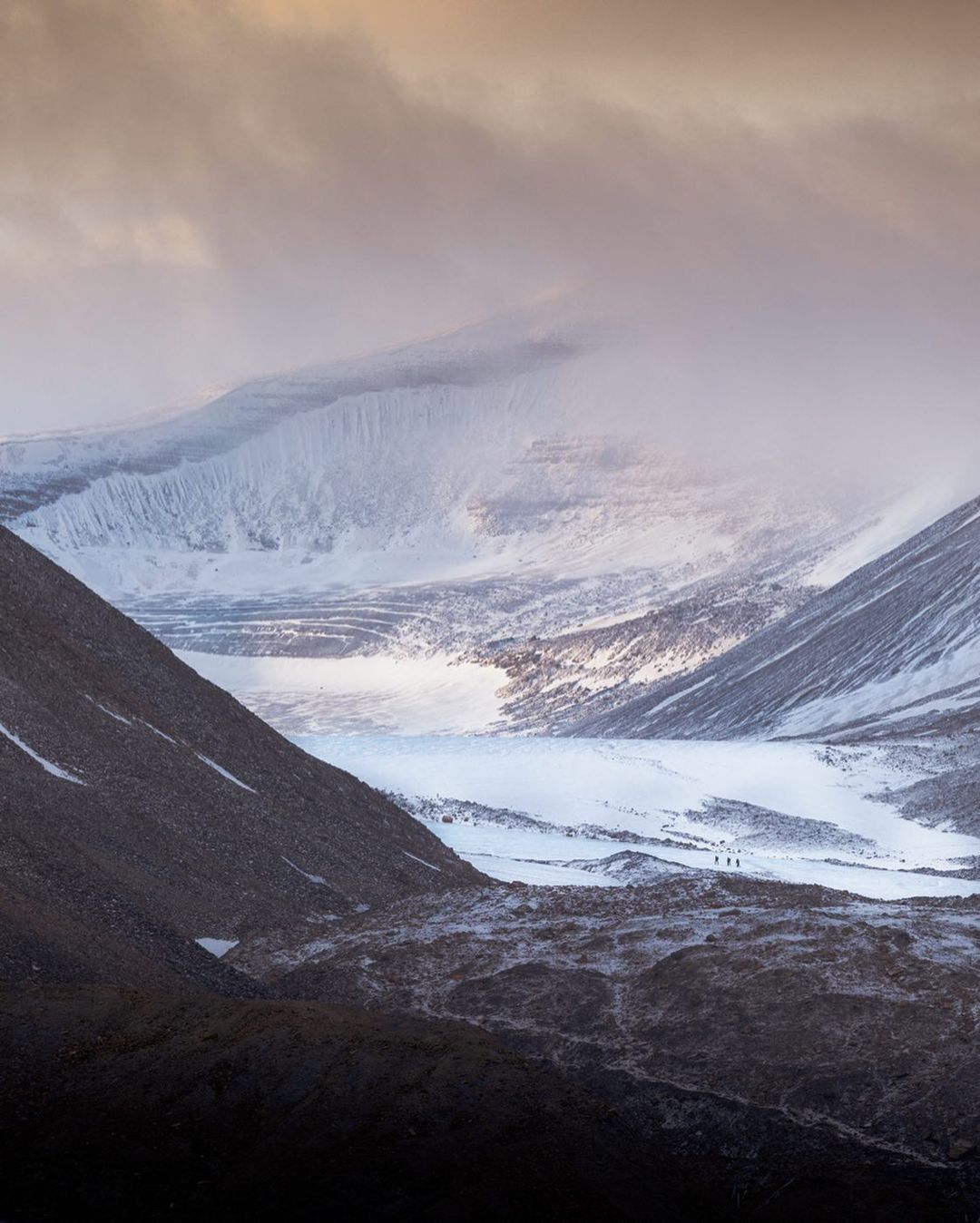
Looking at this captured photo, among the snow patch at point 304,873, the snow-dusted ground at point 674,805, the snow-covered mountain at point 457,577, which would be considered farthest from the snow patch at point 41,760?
the snow-covered mountain at point 457,577

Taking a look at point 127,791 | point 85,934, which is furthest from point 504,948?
point 127,791

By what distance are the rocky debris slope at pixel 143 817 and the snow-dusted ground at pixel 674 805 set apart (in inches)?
228

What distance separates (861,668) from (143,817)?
180ft

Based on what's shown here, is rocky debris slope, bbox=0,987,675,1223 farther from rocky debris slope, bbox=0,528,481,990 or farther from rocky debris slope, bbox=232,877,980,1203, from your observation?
rocky debris slope, bbox=0,528,481,990

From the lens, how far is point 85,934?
14.7 m

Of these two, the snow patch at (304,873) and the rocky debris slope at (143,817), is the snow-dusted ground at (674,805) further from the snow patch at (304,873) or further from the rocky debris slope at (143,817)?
the snow patch at (304,873)

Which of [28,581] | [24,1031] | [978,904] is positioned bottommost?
[978,904]

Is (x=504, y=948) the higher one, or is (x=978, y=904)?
(x=504, y=948)

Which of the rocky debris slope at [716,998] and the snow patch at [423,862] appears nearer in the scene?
the rocky debris slope at [716,998]

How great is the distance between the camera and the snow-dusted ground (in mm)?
32594

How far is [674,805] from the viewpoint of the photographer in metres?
44.1

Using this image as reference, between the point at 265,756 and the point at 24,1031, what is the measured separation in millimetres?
14083

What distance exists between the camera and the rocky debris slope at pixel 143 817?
51.2ft

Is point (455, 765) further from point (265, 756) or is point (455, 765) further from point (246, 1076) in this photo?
point (246, 1076)
